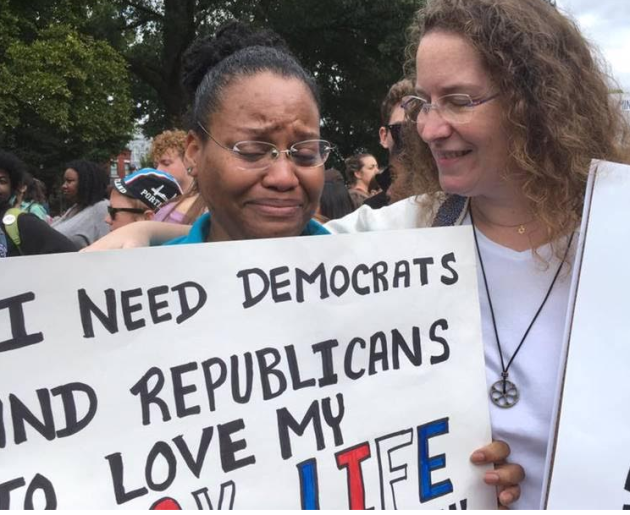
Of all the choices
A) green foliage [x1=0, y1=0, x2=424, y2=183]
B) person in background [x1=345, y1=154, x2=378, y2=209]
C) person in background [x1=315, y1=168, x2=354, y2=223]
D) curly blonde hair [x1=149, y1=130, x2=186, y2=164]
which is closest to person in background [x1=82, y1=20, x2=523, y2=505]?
person in background [x1=315, y1=168, x2=354, y2=223]

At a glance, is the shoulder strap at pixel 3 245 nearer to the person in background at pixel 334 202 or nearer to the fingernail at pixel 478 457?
the person in background at pixel 334 202

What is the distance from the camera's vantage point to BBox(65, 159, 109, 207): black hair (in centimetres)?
463

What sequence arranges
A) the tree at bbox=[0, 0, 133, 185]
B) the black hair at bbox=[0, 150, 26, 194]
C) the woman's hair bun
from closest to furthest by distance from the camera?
the woman's hair bun
the black hair at bbox=[0, 150, 26, 194]
the tree at bbox=[0, 0, 133, 185]

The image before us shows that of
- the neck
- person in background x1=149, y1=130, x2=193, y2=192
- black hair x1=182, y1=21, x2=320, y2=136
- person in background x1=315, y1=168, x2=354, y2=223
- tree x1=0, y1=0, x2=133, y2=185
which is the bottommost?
the neck

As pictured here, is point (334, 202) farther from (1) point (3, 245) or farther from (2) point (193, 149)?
(2) point (193, 149)

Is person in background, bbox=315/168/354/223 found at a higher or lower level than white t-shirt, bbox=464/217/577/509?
higher

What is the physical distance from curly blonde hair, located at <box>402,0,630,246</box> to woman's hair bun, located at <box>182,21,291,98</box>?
0.38 meters

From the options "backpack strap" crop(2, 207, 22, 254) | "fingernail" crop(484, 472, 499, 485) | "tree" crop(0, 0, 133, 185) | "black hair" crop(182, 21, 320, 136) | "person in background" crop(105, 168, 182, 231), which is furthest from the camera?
"tree" crop(0, 0, 133, 185)

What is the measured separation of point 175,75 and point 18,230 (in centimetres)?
1395

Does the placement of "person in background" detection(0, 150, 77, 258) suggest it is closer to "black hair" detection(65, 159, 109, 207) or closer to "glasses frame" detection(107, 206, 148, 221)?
"glasses frame" detection(107, 206, 148, 221)

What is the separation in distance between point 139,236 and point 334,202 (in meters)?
2.30

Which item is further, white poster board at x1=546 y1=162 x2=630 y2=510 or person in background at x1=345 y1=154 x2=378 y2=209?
person in background at x1=345 y1=154 x2=378 y2=209

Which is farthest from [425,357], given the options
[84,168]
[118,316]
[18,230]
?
[84,168]

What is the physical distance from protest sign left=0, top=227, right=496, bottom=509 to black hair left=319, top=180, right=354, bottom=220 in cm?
242
